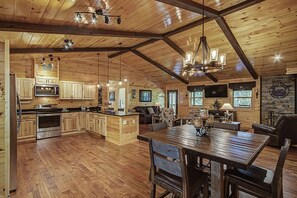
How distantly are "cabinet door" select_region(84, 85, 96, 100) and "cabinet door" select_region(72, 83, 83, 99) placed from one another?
199 mm

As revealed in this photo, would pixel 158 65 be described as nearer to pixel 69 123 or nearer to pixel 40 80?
pixel 69 123

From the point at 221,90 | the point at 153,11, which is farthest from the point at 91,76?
the point at 221,90

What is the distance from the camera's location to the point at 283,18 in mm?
3883

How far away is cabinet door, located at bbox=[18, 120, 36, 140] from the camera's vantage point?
544cm

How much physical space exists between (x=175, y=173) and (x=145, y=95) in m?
8.63

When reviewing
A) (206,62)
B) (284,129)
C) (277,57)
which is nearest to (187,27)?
(206,62)

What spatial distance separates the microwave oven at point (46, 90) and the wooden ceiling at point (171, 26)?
2.08 meters

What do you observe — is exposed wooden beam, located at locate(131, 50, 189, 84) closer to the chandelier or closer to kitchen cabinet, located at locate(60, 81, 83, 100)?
kitchen cabinet, located at locate(60, 81, 83, 100)

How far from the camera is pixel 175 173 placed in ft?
5.38

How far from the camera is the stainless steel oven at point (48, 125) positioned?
18.9 ft

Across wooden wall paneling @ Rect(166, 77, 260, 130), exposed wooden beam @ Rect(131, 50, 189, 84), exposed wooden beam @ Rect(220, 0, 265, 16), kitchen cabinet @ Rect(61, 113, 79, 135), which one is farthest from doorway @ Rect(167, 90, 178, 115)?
exposed wooden beam @ Rect(220, 0, 265, 16)

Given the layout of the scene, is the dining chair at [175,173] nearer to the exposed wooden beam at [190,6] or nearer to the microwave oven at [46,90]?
the exposed wooden beam at [190,6]

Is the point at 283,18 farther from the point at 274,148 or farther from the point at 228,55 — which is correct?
the point at 274,148

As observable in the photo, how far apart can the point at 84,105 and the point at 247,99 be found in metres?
7.47
